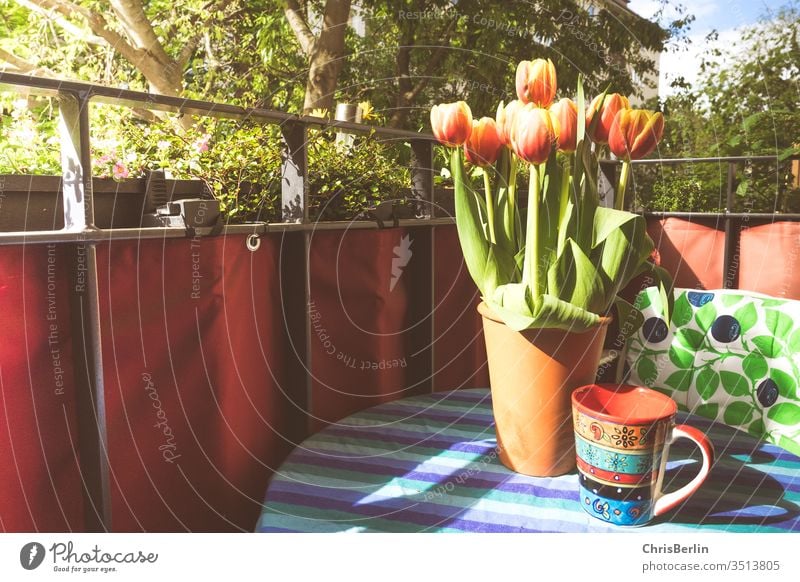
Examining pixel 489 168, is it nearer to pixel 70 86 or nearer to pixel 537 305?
pixel 537 305

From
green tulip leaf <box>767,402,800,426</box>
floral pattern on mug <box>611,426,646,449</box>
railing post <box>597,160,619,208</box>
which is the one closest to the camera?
floral pattern on mug <box>611,426,646,449</box>

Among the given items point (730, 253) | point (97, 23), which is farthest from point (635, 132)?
point (97, 23)

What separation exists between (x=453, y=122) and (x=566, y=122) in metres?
0.16

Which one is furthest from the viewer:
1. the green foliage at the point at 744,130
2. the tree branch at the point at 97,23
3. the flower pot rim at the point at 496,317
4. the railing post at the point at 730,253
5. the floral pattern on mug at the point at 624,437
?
the tree branch at the point at 97,23

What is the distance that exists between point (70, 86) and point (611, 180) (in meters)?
2.01

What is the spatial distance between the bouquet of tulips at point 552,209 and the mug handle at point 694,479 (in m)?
0.17

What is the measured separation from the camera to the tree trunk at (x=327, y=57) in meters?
3.59

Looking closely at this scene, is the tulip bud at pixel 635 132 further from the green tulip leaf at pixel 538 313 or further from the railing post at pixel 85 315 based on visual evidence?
the railing post at pixel 85 315

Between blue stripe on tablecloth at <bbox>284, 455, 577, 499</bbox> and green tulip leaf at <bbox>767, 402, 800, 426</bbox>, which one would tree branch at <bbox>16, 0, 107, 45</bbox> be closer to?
blue stripe on tablecloth at <bbox>284, 455, 577, 499</bbox>

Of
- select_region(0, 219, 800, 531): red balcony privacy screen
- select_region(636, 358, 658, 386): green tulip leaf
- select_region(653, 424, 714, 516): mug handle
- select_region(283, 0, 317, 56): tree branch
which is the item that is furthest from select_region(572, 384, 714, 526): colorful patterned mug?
select_region(283, 0, 317, 56): tree branch

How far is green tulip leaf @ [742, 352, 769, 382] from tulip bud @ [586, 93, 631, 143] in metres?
0.56

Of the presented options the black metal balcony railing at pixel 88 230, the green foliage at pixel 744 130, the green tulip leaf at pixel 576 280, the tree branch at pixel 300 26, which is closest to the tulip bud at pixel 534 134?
the green tulip leaf at pixel 576 280

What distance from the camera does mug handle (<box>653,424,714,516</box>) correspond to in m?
0.66
